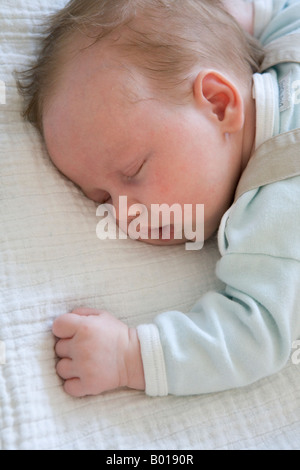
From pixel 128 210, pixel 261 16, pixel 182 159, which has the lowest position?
pixel 128 210

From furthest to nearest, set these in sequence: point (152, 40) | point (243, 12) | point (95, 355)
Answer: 1. point (243, 12)
2. point (152, 40)
3. point (95, 355)

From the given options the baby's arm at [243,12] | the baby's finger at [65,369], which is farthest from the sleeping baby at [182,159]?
the baby's arm at [243,12]

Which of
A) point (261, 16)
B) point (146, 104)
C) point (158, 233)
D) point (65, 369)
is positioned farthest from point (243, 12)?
point (65, 369)

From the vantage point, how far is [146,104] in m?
0.94

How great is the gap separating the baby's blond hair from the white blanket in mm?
75

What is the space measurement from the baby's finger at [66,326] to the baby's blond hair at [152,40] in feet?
1.31

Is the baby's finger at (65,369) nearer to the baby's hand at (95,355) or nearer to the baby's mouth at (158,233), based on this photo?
the baby's hand at (95,355)

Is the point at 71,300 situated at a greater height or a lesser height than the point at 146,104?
lesser

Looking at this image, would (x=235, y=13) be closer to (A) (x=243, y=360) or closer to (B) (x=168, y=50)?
(B) (x=168, y=50)

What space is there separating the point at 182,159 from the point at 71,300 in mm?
301

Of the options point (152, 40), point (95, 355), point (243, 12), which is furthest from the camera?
point (243, 12)

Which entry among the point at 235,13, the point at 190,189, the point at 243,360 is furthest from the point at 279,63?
the point at 243,360

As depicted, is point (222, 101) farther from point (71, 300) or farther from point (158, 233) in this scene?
point (71, 300)

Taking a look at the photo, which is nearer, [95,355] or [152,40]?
[95,355]
